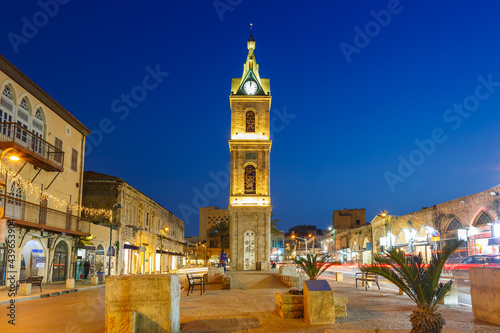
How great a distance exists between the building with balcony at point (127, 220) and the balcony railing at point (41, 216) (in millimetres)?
2365

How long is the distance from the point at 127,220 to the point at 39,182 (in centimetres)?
1445

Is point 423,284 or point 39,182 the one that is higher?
point 39,182

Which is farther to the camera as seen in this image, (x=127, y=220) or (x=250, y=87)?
(x=250, y=87)

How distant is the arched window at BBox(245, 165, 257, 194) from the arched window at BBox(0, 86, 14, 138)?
20416 millimetres

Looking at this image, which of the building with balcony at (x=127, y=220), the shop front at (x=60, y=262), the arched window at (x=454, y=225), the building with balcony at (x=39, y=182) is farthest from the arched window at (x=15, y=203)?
the arched window at (x=454, y=225)

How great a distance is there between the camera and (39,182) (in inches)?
1027

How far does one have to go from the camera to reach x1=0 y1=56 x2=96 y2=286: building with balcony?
884 inches

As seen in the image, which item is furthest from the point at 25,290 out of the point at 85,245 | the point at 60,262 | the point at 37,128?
the point at 85,245

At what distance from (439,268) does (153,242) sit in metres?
46.8

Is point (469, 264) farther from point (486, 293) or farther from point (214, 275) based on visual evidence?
point (486, 293)

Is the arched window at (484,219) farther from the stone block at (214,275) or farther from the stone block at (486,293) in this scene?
the stone block at (486,293)

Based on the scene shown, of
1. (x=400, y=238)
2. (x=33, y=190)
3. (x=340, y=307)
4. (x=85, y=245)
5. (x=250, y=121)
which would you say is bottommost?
(x=340, y=307)

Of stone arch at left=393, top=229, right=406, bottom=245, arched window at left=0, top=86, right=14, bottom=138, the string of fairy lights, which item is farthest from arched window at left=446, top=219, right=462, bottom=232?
arched window at left=0, top=86, right=14, bottom=138

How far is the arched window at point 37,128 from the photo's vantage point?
25267 millimetres
